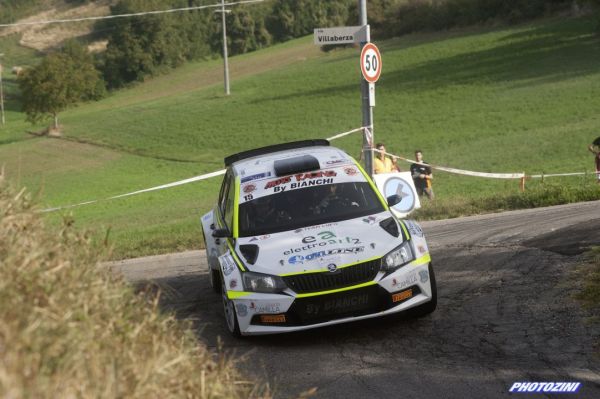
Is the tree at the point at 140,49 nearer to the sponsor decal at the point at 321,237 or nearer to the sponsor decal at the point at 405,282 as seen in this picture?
the sponsor decal at the point at 321,237

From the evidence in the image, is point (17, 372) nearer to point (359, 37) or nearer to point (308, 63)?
point (359, 37)

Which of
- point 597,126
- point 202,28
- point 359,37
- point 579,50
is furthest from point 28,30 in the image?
point 359,37

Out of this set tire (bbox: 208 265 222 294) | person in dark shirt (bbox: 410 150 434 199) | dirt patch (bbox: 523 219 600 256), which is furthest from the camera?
person in dark shirt (bbox: 410 150 434 199)

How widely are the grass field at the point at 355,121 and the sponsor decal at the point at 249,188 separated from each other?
31.6 ft

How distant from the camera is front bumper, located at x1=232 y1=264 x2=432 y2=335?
27.6 feet

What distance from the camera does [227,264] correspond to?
9.13m

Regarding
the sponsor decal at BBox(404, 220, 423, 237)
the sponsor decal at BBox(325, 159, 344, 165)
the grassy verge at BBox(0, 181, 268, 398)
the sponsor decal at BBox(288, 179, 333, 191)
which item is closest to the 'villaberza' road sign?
the sponsor decal at BBox(325, 159, 344, 165)

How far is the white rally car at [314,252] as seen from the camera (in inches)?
333

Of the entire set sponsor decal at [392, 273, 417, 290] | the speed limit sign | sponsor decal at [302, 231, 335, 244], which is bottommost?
sponsor decal at [392, 273, 417, 290]

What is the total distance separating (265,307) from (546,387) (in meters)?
2.84

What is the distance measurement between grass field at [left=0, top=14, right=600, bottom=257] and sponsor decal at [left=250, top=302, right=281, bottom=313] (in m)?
11.2

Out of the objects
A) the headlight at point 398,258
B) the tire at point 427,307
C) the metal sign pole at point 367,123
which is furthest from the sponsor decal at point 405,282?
the metal sign pole at point 367,123

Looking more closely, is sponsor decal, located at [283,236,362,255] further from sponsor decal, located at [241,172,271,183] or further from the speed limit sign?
the speed limit sign

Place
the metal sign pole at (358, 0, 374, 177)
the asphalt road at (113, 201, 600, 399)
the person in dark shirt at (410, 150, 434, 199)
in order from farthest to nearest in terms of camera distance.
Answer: the person in dark shirt at (410, 150, 434, 199)
the metal sign pole at (358, 0, 374, 177)
the asphalt road at (113, 201, 600, 399)
